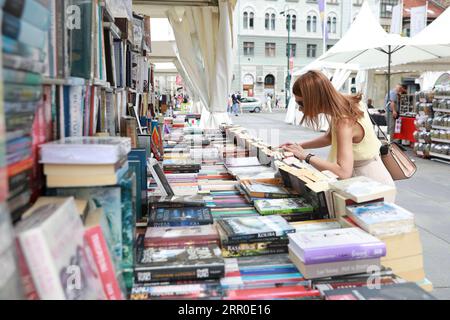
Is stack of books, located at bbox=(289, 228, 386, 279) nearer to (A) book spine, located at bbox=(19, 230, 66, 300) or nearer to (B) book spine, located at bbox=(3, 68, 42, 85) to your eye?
(A) book spine, located at bbox=(19, 230, 66, 300)

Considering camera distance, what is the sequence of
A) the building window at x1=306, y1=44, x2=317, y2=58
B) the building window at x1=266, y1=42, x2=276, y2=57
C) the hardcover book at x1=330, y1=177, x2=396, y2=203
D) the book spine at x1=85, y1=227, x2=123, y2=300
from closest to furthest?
the book spine at x1=85, y1=227, x2=123, y2=300 → the hardcover book at x1=330, y1=177, x2=396, y2=203 → the building window at x1=266, y1=42, x2=276, y2=57 → the building window at x1=306, y1=44, x2=317, y2=58

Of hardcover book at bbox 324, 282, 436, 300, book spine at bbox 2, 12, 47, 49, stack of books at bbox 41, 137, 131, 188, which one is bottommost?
hardcover book at bbox 324, 282, 436, 300

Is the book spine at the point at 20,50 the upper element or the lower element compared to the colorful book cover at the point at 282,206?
upper

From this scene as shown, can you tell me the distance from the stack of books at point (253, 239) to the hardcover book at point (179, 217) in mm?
153

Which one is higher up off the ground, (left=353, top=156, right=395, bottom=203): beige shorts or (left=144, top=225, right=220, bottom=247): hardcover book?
(left=353, top=156, right=395, bottom=203): beige shorts

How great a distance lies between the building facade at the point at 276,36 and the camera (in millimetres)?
39844

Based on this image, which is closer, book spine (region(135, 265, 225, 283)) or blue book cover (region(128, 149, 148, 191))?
book spine (region(135, 265, 225, 283))

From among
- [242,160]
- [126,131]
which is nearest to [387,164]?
[242,160]

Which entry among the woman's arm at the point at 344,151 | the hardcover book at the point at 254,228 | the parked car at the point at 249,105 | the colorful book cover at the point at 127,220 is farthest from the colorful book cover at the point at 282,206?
the parked car at the point at 249,105

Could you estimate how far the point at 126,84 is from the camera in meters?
3.45

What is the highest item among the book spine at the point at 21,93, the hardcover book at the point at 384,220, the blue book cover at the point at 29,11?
the blue book cover at the point at 29,11

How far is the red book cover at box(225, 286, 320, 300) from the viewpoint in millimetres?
1210

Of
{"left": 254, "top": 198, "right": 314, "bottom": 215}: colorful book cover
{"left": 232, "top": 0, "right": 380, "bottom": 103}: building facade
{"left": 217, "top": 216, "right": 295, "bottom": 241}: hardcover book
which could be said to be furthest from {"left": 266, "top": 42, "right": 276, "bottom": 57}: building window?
{"left": 217, "top": 216, "right": 295, "bottom": 241}: hardcover book

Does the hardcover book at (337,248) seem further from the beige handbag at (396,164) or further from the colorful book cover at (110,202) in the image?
the beige handbag at (396,164)
